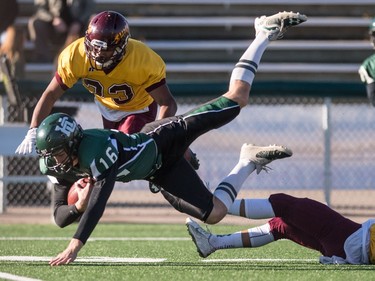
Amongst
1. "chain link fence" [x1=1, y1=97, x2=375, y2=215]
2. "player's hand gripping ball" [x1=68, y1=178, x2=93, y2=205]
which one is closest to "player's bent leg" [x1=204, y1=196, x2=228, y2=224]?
"player's hand gripping ball" [x1=68, y1=178, x2=93, y2=205]

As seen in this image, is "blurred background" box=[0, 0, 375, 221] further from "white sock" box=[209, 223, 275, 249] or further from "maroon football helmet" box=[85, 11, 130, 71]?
"white sock" box=[209, 223, 275, 249]

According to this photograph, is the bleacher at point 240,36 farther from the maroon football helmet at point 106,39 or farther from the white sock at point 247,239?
the white sock at point 247,239

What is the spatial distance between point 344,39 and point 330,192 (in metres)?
5.29

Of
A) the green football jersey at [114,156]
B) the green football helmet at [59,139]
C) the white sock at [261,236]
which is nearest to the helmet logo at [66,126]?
the green football helmet at [59,139]

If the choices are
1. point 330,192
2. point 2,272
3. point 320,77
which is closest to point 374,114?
point 330,192

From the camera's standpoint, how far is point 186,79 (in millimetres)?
14547

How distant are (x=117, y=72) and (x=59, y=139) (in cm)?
150

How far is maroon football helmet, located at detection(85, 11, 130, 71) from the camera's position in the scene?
6414mm

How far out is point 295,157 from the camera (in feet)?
35.8

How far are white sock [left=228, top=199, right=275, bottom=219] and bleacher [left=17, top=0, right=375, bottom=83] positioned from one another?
8.23m

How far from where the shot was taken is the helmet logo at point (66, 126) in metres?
5.41

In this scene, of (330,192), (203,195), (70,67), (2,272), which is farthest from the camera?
(330,192)

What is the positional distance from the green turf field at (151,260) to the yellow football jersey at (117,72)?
1145 millimetres

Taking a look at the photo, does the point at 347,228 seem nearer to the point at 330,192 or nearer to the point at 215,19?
the point at 330,192
